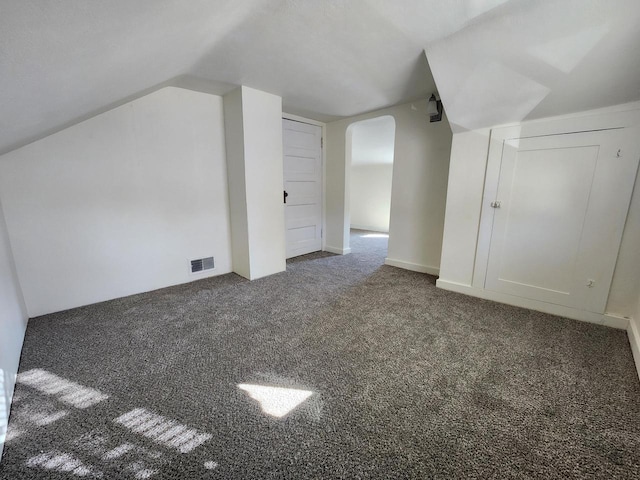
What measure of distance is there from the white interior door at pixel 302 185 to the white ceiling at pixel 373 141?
27.4 inches

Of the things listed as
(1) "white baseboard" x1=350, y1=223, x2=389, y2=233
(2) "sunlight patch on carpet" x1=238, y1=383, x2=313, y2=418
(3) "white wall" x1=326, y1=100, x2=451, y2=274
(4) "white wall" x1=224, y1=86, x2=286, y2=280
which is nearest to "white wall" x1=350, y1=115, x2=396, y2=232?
(1) "white baseboard" x1=350, y1=223, x2=389, y2=233

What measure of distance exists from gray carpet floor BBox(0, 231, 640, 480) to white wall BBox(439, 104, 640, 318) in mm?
343

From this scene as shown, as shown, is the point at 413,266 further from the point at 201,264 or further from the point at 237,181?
the point at 201,264

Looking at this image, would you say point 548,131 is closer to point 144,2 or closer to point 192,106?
point 144,2

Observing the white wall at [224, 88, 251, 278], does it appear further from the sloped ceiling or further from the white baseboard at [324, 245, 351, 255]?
the sloped ceiling

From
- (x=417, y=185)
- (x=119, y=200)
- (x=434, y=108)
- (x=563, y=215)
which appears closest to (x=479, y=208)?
(x=563, y=215)

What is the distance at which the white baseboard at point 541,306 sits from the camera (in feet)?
6.51

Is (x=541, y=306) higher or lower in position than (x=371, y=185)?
lower

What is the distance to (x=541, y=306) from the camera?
7.32 ft

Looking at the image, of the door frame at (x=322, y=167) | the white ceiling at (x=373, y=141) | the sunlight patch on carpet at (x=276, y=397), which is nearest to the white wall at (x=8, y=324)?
the sunlight patch on carpet at (x=276, y=397)

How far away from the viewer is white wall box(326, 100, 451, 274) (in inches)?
117

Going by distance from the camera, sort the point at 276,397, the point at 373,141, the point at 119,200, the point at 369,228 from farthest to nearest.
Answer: the point at 369,228 < the point at 373,141 < the point at 119,200 < the point at 276,397

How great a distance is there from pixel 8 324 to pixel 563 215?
393 cm

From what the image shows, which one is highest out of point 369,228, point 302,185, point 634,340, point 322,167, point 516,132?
point 516,132
